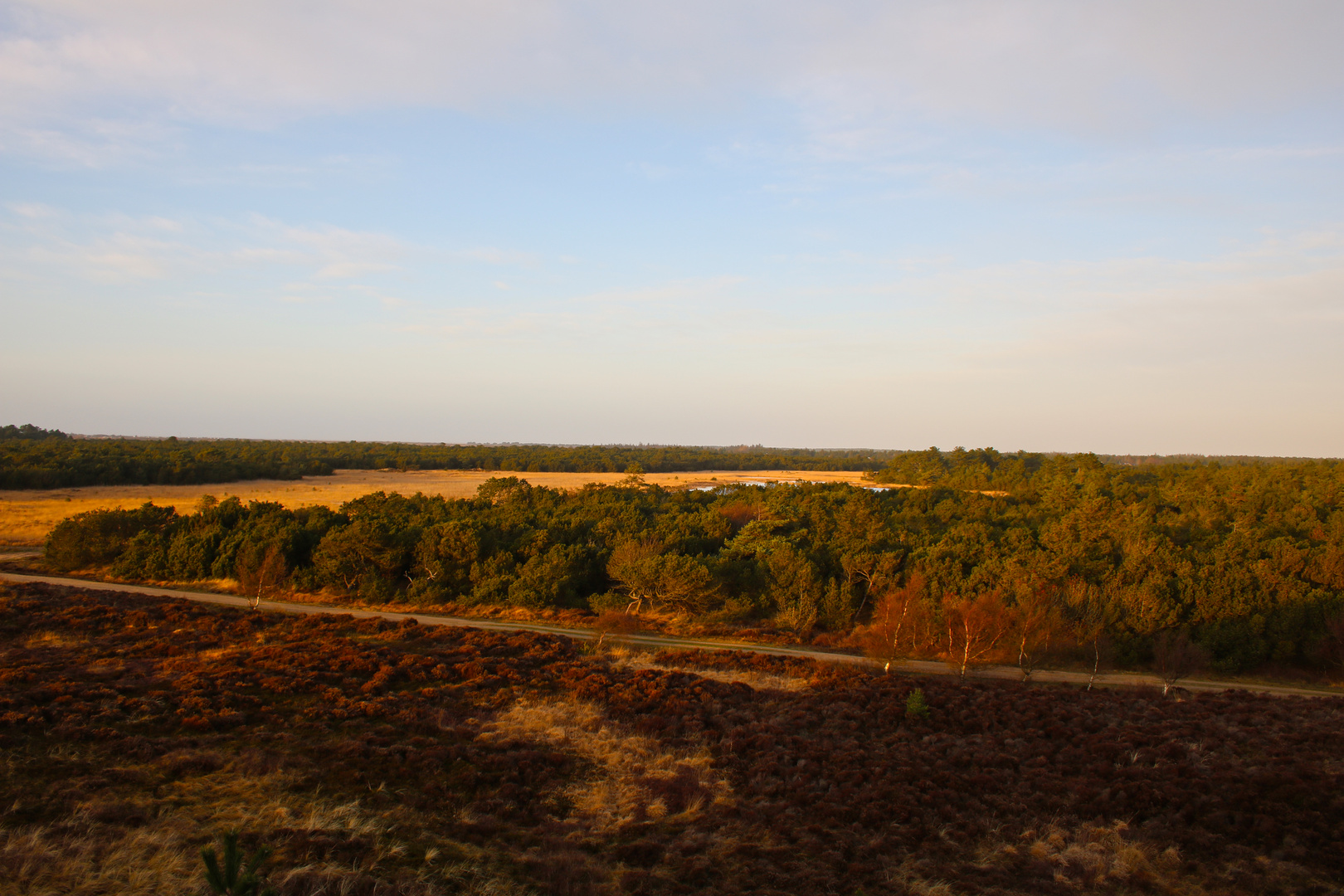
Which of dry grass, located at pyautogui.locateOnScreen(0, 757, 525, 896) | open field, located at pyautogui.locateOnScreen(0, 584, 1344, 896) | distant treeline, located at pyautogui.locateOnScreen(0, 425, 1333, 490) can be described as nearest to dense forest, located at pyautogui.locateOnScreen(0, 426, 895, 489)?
distant treeline, located at pyautogui.locateOnScreen(0, 425, 1333, 490)

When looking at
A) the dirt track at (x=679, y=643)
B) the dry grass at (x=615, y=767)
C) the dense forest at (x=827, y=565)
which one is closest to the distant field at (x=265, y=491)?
the dense forest at (x=827, y=565)

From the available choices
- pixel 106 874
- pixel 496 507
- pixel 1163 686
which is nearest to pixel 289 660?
pixel 106 874

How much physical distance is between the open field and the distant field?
3388cm

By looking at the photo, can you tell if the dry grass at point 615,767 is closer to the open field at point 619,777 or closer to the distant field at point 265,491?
the open field at point 619,777

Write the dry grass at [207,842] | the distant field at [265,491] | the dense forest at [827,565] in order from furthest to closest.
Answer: the distant field at [265,491] < the dense forest at [827,565] < the dry grass at [207,842]

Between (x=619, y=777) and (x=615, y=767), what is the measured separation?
0.64 m

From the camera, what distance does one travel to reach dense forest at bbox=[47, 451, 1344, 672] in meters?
30.4

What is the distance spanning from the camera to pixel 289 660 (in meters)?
22.3

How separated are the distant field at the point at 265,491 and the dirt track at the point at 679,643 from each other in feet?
57.0

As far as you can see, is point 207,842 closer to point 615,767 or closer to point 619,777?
point 619,777

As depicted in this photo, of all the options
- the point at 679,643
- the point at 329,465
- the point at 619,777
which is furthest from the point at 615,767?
the point at 329,465

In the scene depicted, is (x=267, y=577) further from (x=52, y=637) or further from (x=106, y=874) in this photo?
(x=106, y=874)

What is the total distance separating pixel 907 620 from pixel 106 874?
955 inches

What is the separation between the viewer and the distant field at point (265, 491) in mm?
50312
